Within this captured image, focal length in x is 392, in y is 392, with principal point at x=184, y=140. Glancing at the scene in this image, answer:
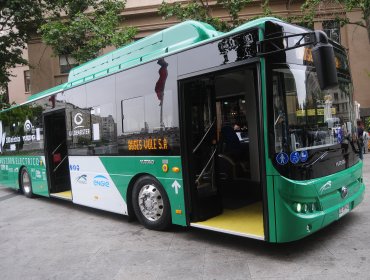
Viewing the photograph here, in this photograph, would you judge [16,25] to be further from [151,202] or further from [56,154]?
[151,202]

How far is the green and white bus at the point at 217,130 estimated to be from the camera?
4.71 metres

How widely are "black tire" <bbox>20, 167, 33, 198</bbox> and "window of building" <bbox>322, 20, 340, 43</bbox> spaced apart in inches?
589

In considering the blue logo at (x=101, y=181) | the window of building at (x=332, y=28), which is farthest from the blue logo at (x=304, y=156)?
the window of building at (x=332, y=28)

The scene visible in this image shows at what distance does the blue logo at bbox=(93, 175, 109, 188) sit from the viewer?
7.59m

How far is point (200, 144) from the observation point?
5969mm

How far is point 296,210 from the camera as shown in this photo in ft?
15.5

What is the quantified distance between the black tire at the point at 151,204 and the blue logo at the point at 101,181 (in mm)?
874

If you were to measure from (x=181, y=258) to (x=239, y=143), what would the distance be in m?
4.07

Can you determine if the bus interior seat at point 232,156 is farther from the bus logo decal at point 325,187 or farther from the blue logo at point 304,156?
the blue logo at point 304,156

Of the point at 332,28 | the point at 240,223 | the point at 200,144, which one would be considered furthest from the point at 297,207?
the point at 332,28

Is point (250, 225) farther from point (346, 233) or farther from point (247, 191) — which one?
point (247, 191)

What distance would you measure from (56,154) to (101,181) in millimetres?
2811

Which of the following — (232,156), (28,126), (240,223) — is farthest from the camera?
(28,126)

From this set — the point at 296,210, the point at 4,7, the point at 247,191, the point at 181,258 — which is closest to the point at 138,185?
the point at 181,258
